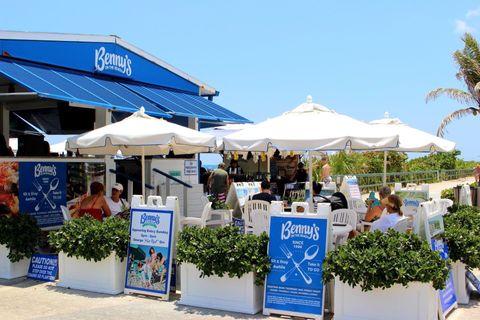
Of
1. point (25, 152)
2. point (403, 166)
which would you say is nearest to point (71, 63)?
point (25, 152)

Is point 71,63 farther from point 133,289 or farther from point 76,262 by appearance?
point 133,289

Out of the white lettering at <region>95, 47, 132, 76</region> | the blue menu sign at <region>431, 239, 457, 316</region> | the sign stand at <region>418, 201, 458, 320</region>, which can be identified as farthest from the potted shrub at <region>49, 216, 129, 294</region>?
the white lettering at <region>95, 47, 132, 76</region>

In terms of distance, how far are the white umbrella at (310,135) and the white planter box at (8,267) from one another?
338 centimetres

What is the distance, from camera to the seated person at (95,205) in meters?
8.08

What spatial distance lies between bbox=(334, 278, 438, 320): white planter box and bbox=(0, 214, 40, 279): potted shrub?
4467 millimetres

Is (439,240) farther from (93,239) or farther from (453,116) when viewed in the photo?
(453,116)

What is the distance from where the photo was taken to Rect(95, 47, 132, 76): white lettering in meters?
11.2

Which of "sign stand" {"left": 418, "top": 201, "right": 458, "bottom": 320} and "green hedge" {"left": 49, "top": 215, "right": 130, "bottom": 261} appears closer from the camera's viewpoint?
"sign stand" {"left": 418, "top": 201, "right": 458, "bottom": 320}

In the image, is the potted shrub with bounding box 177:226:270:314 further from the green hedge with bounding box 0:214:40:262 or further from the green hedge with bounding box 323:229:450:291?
the green hedge with bounding box 0:214:40:262

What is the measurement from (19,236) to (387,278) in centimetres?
506

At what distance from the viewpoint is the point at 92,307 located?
20.6 feet

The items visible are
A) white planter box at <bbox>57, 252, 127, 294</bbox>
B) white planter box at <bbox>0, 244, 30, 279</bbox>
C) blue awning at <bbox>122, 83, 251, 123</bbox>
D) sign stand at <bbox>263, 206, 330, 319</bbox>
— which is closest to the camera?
sign stand at <bbox>263, 206, 330, 319</bbox>

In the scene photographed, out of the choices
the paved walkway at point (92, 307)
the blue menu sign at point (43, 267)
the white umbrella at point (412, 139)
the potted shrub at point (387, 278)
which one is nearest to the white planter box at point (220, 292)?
the paved walkway at point (92, 307)

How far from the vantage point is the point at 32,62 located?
9.65 m
